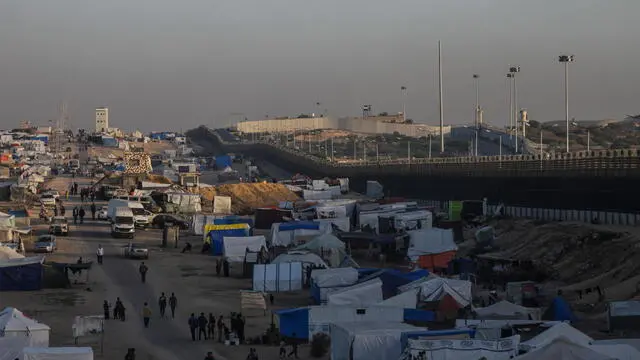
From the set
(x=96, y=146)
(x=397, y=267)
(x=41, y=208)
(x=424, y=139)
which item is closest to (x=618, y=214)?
(x=397, y=267)

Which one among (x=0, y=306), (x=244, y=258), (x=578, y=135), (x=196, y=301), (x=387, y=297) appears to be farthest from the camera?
(x=578, y=135)

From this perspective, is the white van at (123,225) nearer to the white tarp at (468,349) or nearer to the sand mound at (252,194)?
the sand mound at (252,194)

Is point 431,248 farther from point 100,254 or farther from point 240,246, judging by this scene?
point 100,254

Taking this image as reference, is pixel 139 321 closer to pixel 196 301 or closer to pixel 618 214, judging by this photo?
pixel 196 301

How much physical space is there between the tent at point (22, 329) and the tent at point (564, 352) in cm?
865

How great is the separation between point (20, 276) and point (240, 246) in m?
7.70

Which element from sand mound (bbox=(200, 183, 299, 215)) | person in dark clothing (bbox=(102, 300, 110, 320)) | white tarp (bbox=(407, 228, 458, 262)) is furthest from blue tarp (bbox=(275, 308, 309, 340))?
sand mound (bbox=(200, 183, 299, 215))

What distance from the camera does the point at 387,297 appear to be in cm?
2512

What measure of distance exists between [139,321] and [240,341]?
3641 mm

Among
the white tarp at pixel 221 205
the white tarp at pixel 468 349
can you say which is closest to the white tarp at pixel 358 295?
the white tarp at pixel 468 349

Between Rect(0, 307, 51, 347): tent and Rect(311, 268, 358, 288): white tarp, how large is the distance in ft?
26.1

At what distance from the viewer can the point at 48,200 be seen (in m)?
55.3

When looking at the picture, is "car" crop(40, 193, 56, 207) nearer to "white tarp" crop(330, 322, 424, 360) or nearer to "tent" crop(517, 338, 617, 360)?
"white tarp" crop(330, 322, 424, 360)

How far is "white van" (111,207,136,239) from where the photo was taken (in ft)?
141
